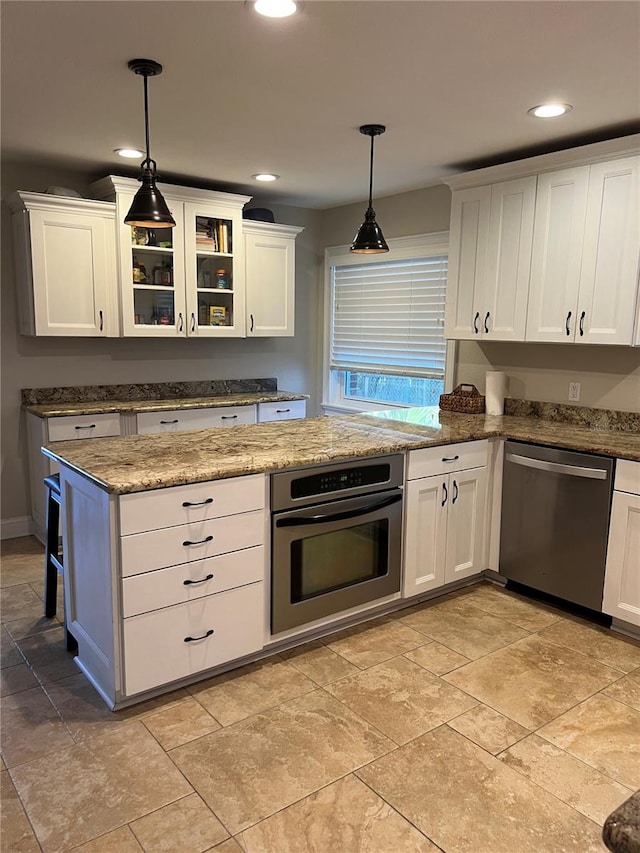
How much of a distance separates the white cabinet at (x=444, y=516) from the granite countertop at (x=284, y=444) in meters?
0.10

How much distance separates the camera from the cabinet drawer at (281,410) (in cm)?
479

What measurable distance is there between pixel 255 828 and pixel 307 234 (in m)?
4.68

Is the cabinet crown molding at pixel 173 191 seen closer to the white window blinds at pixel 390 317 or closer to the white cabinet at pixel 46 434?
the white window blinds at pixel 390 317

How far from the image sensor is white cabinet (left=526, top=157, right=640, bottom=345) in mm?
3090

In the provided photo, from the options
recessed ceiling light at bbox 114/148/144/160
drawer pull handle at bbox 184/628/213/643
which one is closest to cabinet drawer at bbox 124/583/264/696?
drawer pull handle at bbox 184/628/213/643

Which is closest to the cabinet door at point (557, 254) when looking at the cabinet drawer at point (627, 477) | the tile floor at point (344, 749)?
the cabinet drawer at point (627, 477)

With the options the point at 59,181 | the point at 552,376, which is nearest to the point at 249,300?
the point at 59,181

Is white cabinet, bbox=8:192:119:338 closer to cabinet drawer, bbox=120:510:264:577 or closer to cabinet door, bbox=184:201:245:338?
cabinet door, bbox=184:201:245:338

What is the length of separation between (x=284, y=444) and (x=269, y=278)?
7.71 ft

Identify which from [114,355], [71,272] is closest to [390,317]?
[114,355]

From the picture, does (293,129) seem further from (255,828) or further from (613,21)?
(255,828)

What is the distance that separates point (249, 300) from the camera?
4.79 meters

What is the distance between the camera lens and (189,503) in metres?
2.36

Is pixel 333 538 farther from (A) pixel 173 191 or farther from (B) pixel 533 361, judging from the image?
(A) pixel 173 191
